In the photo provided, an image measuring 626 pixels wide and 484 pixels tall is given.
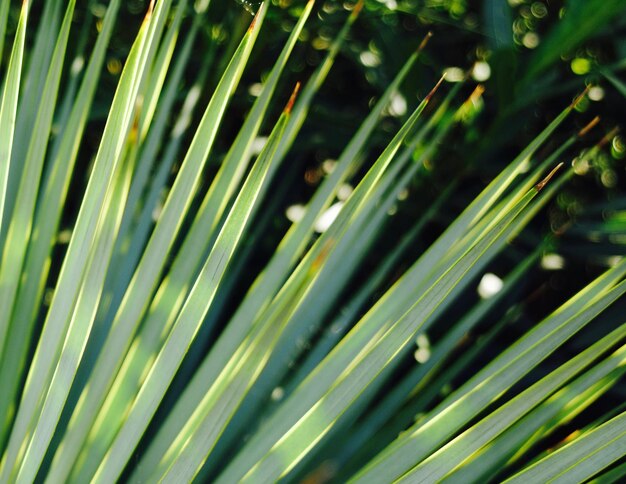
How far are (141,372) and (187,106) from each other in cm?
45

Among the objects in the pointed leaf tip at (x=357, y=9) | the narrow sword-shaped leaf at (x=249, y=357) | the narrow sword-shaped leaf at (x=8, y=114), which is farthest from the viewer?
the pointed leaf tip at (x=357, y=9)

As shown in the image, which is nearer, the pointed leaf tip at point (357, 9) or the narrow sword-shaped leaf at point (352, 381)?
the narrow sword-shaped leaf at point (352, 381)

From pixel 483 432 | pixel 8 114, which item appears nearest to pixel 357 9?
pixel 8 114

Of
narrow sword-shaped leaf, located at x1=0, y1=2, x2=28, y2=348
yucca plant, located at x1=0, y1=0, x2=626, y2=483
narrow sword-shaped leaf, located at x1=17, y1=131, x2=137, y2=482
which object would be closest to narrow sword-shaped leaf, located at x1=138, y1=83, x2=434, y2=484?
yucca plant, located at x1=0, y1=0, x2=626, y2=483

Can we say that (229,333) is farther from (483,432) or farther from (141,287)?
(483,432)

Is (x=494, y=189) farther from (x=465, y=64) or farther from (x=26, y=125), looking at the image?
(x=465, y=64)

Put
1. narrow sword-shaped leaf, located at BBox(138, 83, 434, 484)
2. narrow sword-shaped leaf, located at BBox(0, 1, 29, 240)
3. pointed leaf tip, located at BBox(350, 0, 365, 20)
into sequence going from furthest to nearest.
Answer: pointed leaf tip, located at BBox(350, 0, 365, 20) < narrow sword-shaped leaf, located at BBox(0, 1, 29, 240) < narrow sword-shaped leaf, located at BBox(138, 83, 434, 484)

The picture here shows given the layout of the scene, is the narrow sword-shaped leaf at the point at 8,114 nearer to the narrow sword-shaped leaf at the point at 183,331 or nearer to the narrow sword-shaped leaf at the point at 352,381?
the narrow sword-shaped leaf at the point at 183,331

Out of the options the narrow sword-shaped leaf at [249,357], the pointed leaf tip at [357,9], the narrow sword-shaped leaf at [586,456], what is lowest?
the narrow sword-shaped leaf at [586,456]

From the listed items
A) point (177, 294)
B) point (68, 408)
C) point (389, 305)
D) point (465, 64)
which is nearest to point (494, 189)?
point (389, 305)

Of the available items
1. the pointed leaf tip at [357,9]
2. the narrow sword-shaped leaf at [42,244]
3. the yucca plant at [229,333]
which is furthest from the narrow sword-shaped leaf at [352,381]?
the pointed leaf tip at [357,9]

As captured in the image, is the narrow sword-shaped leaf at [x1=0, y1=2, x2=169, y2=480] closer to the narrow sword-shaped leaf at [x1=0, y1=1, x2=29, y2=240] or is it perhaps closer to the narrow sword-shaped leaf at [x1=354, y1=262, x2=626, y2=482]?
the narrow sword-shaped leaf at [x1=0, y1=1, x2=29, y2=240]

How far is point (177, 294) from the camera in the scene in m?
0.58

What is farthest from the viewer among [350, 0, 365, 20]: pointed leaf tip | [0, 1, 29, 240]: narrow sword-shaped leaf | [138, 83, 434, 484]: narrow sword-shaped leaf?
[350, 0, 365, 20]: pointed leaf tip
